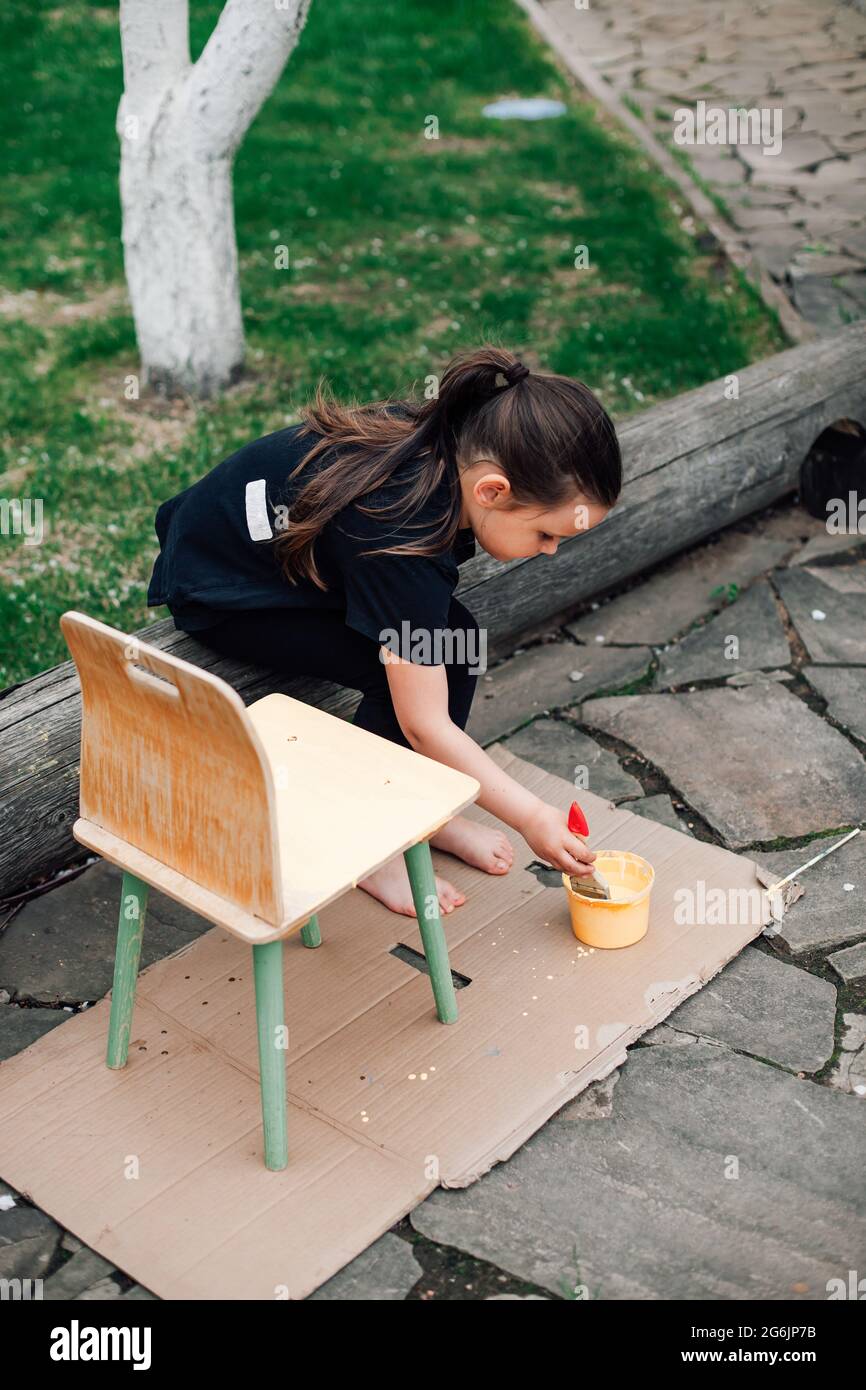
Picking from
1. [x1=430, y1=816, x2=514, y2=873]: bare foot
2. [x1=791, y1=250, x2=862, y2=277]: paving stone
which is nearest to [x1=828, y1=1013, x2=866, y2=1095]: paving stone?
[x1=430, y1=816, x2=514, y2=873]: bare foot

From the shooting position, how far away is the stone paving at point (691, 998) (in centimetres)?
228

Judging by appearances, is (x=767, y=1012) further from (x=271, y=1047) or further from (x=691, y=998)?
(x=271, y=1047)

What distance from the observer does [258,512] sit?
113 inches

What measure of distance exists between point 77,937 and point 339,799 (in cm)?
90

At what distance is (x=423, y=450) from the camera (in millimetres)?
2719

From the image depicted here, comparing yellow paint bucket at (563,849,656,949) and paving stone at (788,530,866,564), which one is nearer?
yellow paint bucket at (563,849,656,949)

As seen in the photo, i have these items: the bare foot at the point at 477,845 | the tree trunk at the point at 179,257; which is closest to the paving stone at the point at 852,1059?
the bare foot at the point at 477,845

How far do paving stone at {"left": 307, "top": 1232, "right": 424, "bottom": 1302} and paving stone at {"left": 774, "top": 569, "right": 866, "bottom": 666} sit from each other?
216 cm

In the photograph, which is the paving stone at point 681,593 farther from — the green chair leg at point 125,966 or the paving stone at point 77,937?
the green chair leg at point 125,966

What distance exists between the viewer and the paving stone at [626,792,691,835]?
3336mm

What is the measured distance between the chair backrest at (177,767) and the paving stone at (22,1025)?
57 centimetres

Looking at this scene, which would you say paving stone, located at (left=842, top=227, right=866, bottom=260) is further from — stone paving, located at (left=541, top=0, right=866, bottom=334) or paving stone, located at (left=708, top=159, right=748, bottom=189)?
paving stone, located at (left=708, top=159, right=748, bottom=189)

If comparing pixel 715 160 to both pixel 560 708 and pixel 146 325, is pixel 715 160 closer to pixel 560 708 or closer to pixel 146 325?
pixel 146 325

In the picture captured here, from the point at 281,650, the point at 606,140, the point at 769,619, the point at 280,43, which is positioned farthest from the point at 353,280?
the point at 281,650
